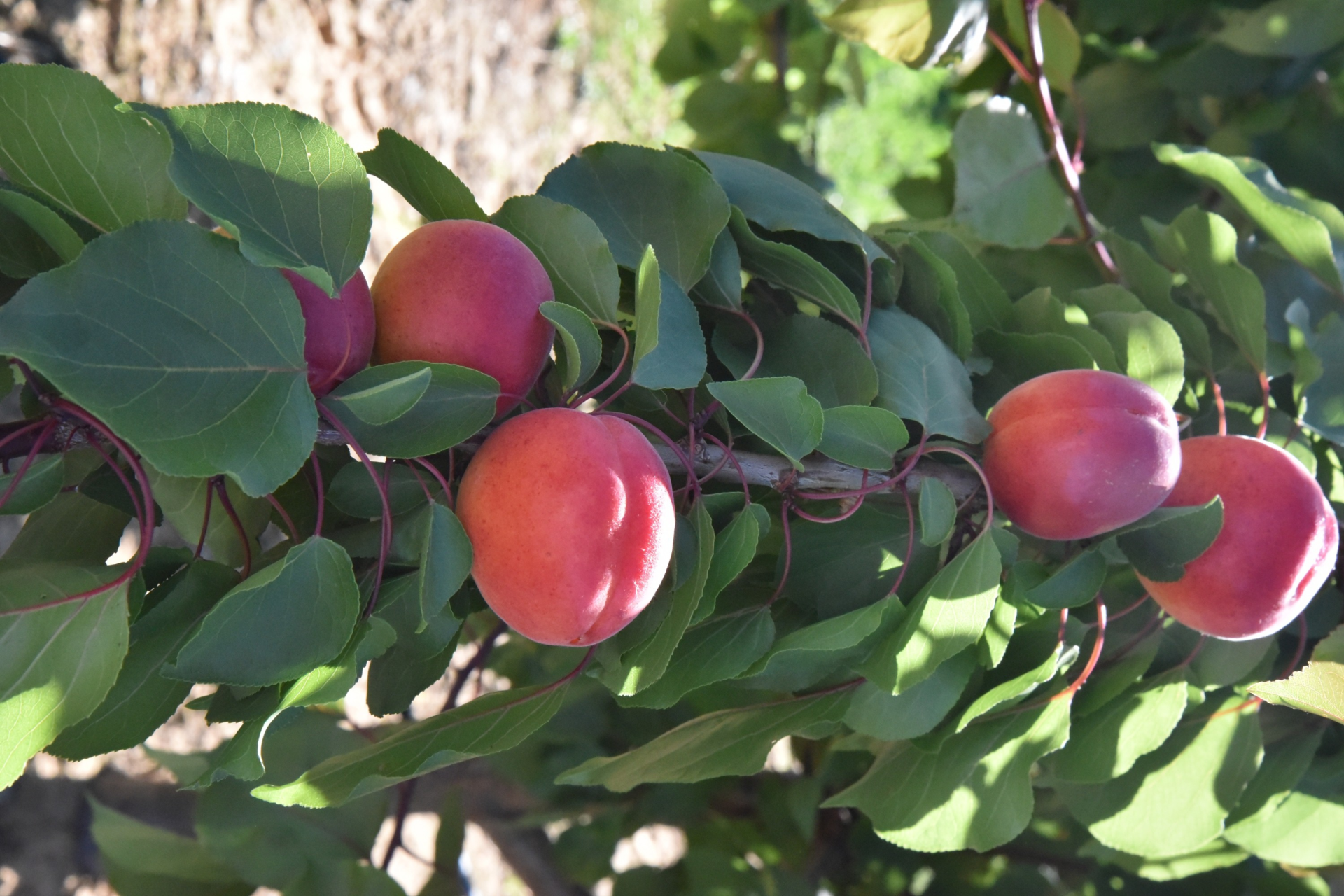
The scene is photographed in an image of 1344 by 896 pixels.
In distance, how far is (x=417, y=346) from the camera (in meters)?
0.43

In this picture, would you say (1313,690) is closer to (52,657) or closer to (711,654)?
(711,654)

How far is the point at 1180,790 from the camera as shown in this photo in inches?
26.3

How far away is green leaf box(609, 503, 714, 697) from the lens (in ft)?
1.46

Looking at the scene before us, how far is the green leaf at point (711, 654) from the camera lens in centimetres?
49

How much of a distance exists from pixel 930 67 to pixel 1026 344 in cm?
36

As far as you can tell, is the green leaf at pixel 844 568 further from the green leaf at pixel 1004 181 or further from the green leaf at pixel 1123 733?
the green leaf at pixel 1004 181

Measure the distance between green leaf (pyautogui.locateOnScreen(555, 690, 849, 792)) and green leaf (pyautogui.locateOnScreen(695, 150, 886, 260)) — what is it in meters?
0.26

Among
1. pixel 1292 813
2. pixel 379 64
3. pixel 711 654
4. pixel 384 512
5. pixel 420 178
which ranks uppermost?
pixel 420 178

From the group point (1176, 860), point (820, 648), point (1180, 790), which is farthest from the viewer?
point (1176, 860)

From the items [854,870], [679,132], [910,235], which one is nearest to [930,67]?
[910,235]

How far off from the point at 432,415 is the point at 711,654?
20 centimetres

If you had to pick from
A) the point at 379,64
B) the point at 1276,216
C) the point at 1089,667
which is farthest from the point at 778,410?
the point at 379,64

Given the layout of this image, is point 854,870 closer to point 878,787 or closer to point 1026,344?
point 878,787

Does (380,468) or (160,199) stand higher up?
(160,199)
